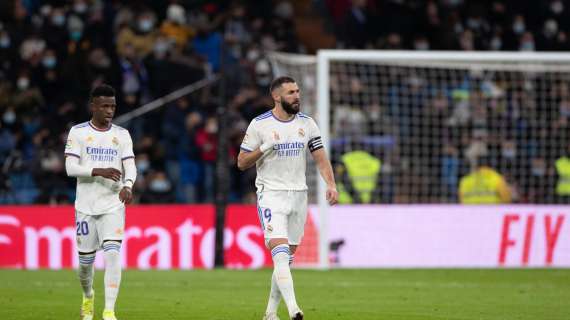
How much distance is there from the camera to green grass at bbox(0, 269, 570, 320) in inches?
481

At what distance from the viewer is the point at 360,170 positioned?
71.8 feet

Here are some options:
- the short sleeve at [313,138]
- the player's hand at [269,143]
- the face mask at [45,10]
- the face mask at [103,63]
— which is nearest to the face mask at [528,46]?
the face mask at [103,63]

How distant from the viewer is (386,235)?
20672mm

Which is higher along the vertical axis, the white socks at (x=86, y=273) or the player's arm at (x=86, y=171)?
the player's arm at (x=86, y=171)

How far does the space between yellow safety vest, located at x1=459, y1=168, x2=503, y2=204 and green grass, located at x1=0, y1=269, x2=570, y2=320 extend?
2501 mm

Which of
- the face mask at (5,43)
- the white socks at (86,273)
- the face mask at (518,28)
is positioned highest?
the face mask at (518,28)

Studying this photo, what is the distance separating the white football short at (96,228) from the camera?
1134 cm

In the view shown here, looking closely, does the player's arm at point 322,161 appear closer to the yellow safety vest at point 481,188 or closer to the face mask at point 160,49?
the yellow safety vest at point 481,188

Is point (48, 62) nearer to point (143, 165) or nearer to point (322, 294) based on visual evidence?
point (143, 165)

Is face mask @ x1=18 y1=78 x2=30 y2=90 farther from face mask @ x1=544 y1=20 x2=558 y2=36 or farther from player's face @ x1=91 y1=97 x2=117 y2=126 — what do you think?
face mask @ x1=544 y1=20 x2=558 y2=36

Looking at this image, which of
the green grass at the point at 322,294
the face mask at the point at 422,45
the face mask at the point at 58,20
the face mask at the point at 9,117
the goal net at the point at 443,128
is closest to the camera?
the green grass at the point at 322,294

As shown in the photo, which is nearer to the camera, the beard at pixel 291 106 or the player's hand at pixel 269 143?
the player's hand at pixel 269 143

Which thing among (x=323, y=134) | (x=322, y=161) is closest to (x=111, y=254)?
(x=322, y=161)

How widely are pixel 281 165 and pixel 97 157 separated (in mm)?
1797
